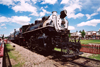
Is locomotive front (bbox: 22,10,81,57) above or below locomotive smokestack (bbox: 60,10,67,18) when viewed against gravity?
below

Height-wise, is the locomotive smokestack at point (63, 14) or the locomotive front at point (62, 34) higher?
the locomotive smokestack at point (63, 14)

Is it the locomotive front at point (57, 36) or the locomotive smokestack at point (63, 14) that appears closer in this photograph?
the locomotive front at point (57, 36)

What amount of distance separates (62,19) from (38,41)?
10.6 ft

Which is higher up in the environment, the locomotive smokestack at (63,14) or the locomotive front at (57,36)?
the locomotive smokestack at (63,14)

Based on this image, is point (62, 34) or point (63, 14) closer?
point (62, 34)

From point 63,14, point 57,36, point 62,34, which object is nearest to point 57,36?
point 57,36

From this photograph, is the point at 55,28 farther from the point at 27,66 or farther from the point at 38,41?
the point at 27,66

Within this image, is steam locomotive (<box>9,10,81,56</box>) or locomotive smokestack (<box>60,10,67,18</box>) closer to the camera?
steam locomotive (<box>9,10,81,56</box>)

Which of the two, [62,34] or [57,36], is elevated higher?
[62,34]

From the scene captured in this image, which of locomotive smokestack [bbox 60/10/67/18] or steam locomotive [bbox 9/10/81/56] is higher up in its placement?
locomotive smokestack [bbox 60/10/67/18]

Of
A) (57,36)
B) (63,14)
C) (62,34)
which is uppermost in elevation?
(63,14)

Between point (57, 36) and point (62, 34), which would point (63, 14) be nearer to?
point (62, 34)

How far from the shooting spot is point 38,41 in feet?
22.5

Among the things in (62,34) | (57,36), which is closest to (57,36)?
(57,36)
